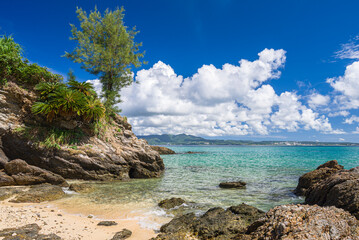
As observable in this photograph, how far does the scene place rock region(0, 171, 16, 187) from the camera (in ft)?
37.2

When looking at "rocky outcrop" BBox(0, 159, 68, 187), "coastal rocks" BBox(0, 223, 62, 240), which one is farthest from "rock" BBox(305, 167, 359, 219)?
"rocky outcrop" BBox(0, 159, 68, 187)

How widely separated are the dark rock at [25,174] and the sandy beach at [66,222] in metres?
3.91

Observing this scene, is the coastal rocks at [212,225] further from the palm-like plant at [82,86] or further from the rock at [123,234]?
the palm-like plant at [82,86]

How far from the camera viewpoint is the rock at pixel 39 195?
9.11m

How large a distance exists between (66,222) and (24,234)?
1562mm

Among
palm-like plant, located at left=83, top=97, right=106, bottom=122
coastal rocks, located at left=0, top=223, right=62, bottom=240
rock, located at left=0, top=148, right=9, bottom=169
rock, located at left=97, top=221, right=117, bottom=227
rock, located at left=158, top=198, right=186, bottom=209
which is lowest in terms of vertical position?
rock, located at left=158, top=198, right=186, bottom=209

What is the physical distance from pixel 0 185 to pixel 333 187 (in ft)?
54.2

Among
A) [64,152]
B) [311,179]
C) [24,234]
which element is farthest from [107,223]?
[311,179]

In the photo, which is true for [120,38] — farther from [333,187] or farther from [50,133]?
[333,187]

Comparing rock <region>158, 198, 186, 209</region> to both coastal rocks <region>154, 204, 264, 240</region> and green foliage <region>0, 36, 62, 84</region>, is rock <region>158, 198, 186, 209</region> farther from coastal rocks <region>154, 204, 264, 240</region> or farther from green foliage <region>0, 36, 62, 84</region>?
green foliage <region>0, 36, 62, 84</region>

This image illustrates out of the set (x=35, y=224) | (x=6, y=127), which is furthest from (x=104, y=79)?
(x=35, y=224)

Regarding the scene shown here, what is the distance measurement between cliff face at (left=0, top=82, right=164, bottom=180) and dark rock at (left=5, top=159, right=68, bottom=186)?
237 centimetres

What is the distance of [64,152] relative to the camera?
604 inches

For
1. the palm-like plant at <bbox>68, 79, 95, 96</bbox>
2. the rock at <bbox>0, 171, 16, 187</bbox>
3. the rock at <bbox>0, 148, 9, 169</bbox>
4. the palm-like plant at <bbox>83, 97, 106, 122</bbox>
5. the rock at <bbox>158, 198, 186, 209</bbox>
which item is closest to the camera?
the rock at <bbox>158, 198, 186, 209</bbox>
